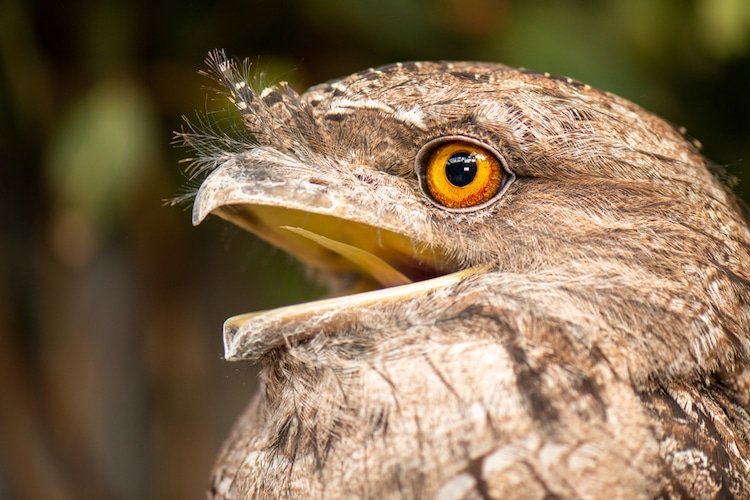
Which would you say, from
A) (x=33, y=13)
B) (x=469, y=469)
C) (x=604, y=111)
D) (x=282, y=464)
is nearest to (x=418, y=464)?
(x=469, y=469)

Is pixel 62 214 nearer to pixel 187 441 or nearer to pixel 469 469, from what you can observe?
pixel 187 441

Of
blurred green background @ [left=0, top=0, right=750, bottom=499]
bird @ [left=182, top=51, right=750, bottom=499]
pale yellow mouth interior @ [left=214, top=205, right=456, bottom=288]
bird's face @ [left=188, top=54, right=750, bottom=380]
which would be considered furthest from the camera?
blurred green background @ [left=0, top=0, right=750, bottom=499]

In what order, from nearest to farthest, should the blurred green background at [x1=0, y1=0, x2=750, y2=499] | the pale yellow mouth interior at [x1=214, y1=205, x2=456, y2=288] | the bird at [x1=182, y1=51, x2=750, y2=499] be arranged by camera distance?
the bird at [x1=182, y1=51, x2=750, y2=499] → the pale yellow mouth interior at [x1=214, y1=205, x2=456, y2=288] → the blurred green background at [x1=0, y1=0, x2=750, y2=499]

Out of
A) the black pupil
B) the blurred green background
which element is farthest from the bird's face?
the blurred green background

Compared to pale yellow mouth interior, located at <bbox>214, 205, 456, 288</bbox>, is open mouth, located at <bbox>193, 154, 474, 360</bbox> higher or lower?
lower

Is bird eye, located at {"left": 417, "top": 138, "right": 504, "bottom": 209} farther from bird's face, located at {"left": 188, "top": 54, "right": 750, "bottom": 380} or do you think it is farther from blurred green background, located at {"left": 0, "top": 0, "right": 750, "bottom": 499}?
blurred green background, located at {"left": 0, "top": 0, "right": 750, "bottom": 499}

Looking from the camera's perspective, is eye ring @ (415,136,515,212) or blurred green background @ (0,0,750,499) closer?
eye ring @ (415,136,515,212)

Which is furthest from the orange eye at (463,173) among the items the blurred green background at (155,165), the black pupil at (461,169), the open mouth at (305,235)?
the blurred green background at (155,165)

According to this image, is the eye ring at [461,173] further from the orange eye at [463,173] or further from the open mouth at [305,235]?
the open mouth at [305,235]

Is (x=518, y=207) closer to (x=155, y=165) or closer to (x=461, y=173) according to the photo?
(x=461, y=173)

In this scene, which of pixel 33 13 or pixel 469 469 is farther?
pixel 33 13
